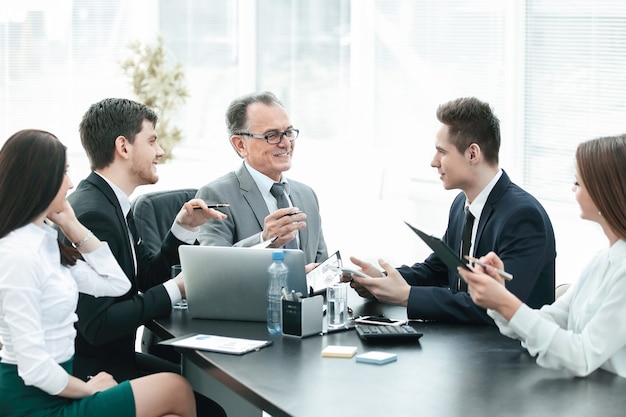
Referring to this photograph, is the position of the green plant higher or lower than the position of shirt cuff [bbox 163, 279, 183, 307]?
higher

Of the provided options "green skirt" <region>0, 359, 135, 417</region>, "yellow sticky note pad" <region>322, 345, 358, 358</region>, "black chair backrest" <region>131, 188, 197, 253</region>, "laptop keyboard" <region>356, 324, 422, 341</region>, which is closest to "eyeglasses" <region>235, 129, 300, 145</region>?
"black chair backrest" <region>131, 188, 197, 253</region>

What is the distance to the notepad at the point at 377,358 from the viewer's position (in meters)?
2.26

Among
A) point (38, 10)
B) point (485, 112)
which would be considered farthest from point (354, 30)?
point (485, 112)

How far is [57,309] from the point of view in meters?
2.28

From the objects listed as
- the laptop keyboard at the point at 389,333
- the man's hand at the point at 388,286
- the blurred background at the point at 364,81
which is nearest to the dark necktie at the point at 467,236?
the man's hand at the point at 388,286

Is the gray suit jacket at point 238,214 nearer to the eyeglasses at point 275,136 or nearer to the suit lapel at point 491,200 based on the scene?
the eyeglasses at point 275,136

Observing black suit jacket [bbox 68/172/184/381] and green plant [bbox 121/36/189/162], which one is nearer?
black suit jacket [bbox 68/172/184/381]

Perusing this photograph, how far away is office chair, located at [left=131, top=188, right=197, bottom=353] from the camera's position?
3639 millimetres

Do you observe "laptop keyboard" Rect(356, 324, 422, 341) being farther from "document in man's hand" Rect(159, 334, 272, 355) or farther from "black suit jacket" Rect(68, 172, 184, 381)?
"black suit jacket" Rect(68, 172, 184, 381)

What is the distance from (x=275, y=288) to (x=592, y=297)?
914 millimetres

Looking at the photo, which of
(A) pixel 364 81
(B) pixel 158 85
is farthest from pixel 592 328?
(B) pixel 158 85

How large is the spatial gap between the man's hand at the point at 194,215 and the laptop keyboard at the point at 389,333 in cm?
81

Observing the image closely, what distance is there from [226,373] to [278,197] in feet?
4.50

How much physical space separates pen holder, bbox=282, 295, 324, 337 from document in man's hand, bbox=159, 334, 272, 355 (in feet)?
0.29
